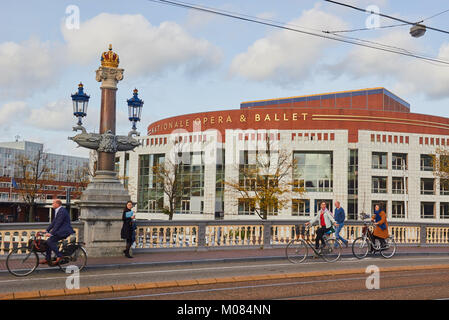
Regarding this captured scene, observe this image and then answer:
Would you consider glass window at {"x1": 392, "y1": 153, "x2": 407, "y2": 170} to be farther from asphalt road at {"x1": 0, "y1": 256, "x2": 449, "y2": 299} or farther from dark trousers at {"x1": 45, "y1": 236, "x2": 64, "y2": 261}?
dark trousers at {"x1": 45, "y1": 236, "x2": 64, "y2": 261}

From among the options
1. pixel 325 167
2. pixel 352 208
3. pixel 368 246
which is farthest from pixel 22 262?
pixel 352 208

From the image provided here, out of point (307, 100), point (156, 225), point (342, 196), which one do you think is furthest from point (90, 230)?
point (307, 100)

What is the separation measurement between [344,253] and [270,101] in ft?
247

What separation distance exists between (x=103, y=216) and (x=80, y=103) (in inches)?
147

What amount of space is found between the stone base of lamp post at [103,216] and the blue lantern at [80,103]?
2.16 m

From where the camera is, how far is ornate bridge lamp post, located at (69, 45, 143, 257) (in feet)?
48.3

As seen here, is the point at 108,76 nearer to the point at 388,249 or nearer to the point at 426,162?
the point at 388,249

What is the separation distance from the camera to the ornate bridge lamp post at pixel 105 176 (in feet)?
48.3

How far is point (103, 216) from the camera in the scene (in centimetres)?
1489

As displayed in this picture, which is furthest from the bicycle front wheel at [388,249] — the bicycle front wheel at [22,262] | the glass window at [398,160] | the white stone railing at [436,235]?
the glass window at [398,160]

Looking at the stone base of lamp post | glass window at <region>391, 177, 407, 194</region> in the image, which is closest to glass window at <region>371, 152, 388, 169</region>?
glass window at <region>391, 177, 407, 194</region>

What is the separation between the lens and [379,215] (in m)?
16.1
